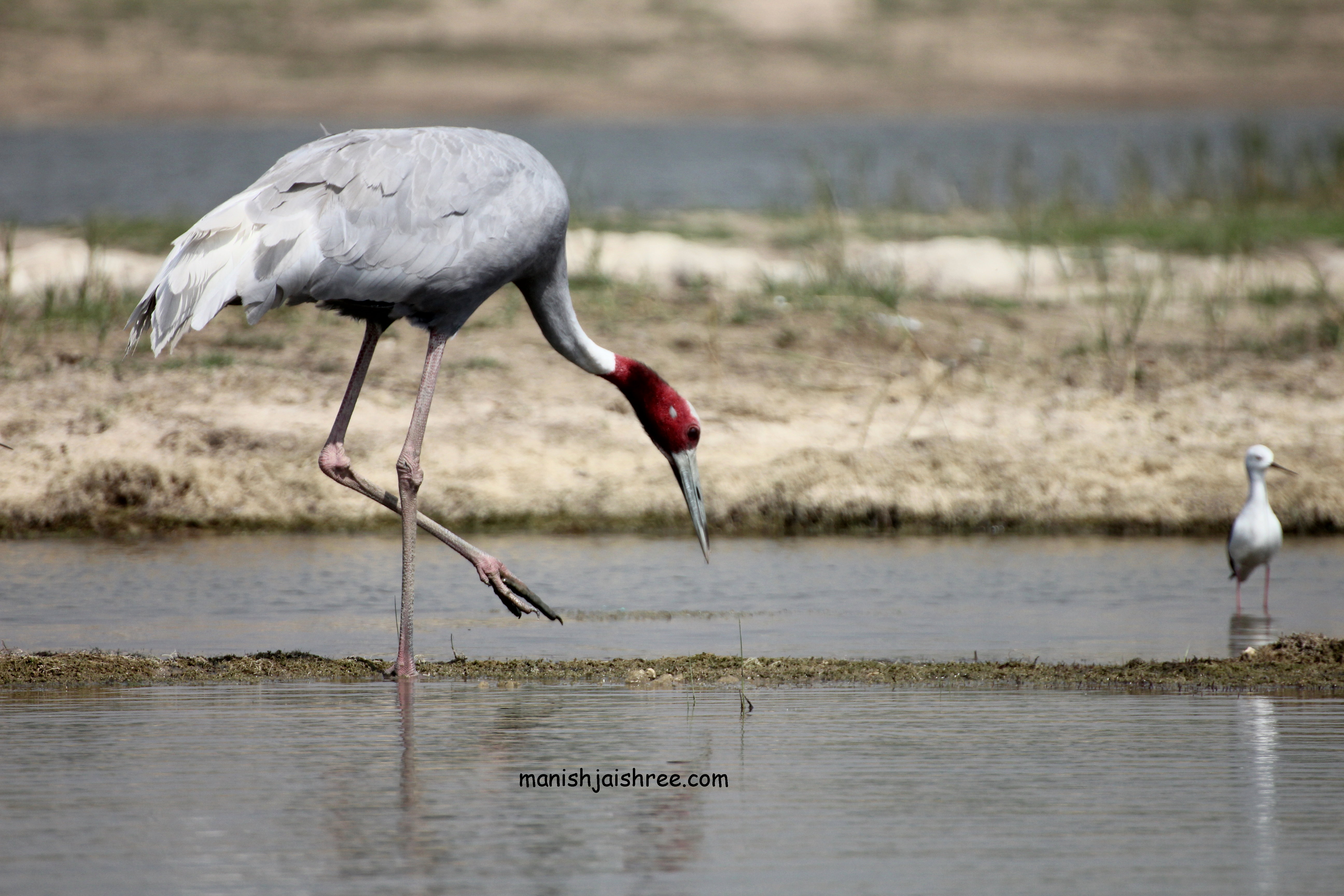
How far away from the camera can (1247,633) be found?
739 centimetres

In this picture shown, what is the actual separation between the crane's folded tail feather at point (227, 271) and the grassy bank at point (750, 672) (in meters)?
1.12

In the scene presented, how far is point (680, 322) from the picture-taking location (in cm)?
1258

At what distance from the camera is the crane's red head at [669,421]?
7.80 metres

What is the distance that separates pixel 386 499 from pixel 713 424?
3406 millimetres

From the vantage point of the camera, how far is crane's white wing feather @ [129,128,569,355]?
6.83m

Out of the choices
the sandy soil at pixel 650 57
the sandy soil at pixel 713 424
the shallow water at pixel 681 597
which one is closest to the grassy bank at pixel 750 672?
the shallow water at pixel 681 597

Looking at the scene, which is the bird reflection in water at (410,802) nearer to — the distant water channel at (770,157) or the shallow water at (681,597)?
the shallow water at (681,597)

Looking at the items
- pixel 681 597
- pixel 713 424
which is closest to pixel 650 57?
pixel 713 424

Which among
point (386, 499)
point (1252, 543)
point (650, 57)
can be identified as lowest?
point (1252, 543)

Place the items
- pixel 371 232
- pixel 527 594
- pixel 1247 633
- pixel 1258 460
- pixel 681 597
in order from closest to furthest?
1. pixel 371 232
2. pixel 527 594
3. pixel 1247 633
4. pixel 681 597
5. pixel 1258 460

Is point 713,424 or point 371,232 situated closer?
point 371,232

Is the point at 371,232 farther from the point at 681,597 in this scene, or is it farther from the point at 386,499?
the point at 681,597

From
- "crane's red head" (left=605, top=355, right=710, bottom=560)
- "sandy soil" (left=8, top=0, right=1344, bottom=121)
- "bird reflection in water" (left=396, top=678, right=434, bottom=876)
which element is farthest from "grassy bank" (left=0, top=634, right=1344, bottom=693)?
"sandy soil" (left=8, top=0, right=1344, bottom=121)

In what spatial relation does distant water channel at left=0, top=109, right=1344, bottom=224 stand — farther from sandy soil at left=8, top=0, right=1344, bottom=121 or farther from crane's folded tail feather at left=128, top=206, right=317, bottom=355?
crane's folded tail feather at left=128, top=206, right=317, bottom=355
